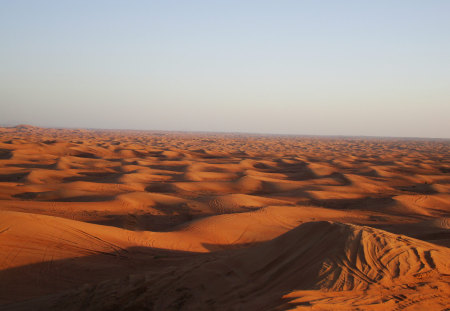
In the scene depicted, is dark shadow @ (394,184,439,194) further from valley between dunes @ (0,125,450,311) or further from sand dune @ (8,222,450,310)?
sand dune @ (8,222,450,310)

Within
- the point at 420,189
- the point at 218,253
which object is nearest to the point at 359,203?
the point at 420,189

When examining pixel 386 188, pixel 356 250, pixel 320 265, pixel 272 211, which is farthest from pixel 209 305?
pixel 386 188

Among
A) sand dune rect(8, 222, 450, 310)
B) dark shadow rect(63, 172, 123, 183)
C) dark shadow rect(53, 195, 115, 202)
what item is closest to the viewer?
sand dune rect(8, 222, 450, 310)

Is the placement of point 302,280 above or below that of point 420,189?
above

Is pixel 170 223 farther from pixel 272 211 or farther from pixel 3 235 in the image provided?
pixel 3 235

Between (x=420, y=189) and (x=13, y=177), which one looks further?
(x=420, y=189)

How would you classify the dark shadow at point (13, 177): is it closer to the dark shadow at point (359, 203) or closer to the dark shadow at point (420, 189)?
the dark shadow at point (359, 203)

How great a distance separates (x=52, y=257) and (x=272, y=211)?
7920mm

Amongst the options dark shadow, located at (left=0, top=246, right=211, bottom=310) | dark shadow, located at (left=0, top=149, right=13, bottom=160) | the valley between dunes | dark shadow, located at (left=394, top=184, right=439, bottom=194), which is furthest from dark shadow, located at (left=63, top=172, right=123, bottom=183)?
dark shadow, located at (left=394, top=184, right=439, bottom=194)

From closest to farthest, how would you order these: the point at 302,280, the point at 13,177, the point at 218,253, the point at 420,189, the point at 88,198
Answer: the point at 302,280
the point at 218,253
the point at 88,198
the point at 13,177
the point at 420,189

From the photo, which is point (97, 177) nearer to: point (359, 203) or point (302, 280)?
point (359, 203)

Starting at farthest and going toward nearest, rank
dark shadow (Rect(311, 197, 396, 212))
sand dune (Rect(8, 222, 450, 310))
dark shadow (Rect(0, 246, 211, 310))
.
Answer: dark shadow (Rect(311, 197, 396, 212)) → dark shadow (Rect(0, 246, 211, 310)) → sand dune (Rect(8, 222, 450, 310))

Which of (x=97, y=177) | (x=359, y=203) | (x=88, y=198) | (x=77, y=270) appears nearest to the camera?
(x=77, y=270)

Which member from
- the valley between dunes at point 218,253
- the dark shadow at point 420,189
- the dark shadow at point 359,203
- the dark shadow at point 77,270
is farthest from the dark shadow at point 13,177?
the dark shadow at point 420,189
